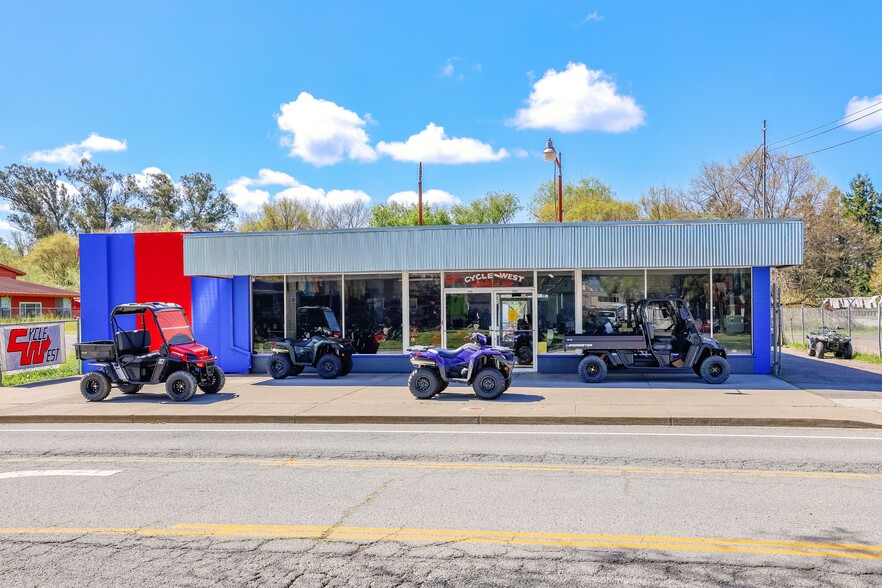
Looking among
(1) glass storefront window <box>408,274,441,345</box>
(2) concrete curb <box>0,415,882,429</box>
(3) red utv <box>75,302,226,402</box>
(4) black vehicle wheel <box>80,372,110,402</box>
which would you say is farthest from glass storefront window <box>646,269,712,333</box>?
(4) black vehicle wheel <box>80,372,110,402</box>

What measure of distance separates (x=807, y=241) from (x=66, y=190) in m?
73.0

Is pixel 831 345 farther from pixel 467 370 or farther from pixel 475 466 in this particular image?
pixel 475 466

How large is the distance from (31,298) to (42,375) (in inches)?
1422

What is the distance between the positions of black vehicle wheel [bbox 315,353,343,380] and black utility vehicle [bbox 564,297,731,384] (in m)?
5.80

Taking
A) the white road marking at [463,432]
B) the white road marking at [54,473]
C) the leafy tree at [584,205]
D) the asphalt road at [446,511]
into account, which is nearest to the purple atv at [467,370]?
the white road marking at [463,432]

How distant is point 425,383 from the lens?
12.8m

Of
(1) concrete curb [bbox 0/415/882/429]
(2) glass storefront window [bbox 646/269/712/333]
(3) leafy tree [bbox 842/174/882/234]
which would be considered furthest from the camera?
(3) leafy tree [bbox 842/174/882/234]

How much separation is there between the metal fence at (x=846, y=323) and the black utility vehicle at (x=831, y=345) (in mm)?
456

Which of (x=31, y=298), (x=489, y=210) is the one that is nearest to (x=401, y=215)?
(x=489, y=210)

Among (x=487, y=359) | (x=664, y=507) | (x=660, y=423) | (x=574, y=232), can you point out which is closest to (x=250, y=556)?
(x=664, y=507)

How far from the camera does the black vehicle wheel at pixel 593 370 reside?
1520 cm

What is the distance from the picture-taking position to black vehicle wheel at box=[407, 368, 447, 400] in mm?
12789

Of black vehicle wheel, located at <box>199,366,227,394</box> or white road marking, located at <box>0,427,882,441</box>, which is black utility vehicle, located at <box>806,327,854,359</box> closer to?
white road marking, located at <box>0,427,882,441</box>

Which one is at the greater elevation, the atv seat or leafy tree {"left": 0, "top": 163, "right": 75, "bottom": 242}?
leafy tree {"left": 0, "top": 163, "right": 75, "bottom": 242}
